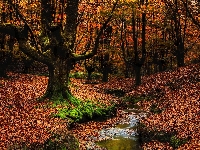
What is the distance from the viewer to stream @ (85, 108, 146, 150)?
15.3 metres

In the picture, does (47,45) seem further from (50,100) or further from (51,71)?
(50,100)

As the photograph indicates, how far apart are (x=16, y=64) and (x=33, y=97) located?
72.4ft

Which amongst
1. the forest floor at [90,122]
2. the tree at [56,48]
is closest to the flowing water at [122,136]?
the forest floor at [90,122]

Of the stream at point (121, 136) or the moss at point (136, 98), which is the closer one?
the stream at point (121, 136)

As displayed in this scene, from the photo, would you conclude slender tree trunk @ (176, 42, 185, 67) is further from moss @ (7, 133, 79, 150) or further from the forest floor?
moss @ (7, 133, 79, 150)

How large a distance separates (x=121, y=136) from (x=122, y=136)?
0.06m

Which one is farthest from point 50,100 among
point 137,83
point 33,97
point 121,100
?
point 137,83

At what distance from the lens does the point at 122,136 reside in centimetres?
1716

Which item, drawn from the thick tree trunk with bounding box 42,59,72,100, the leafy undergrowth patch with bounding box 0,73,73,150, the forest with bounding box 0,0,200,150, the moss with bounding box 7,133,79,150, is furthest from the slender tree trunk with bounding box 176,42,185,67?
the moss with bounding box 7,133,79,150

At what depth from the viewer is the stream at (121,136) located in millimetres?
15303

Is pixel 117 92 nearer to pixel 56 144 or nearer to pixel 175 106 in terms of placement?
pixel 175 106

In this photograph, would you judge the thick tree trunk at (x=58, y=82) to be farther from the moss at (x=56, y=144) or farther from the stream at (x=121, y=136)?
the moss at (x=56, y=144)

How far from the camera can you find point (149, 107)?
24188 mm

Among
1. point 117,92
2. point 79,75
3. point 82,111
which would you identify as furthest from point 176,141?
point 79,75
